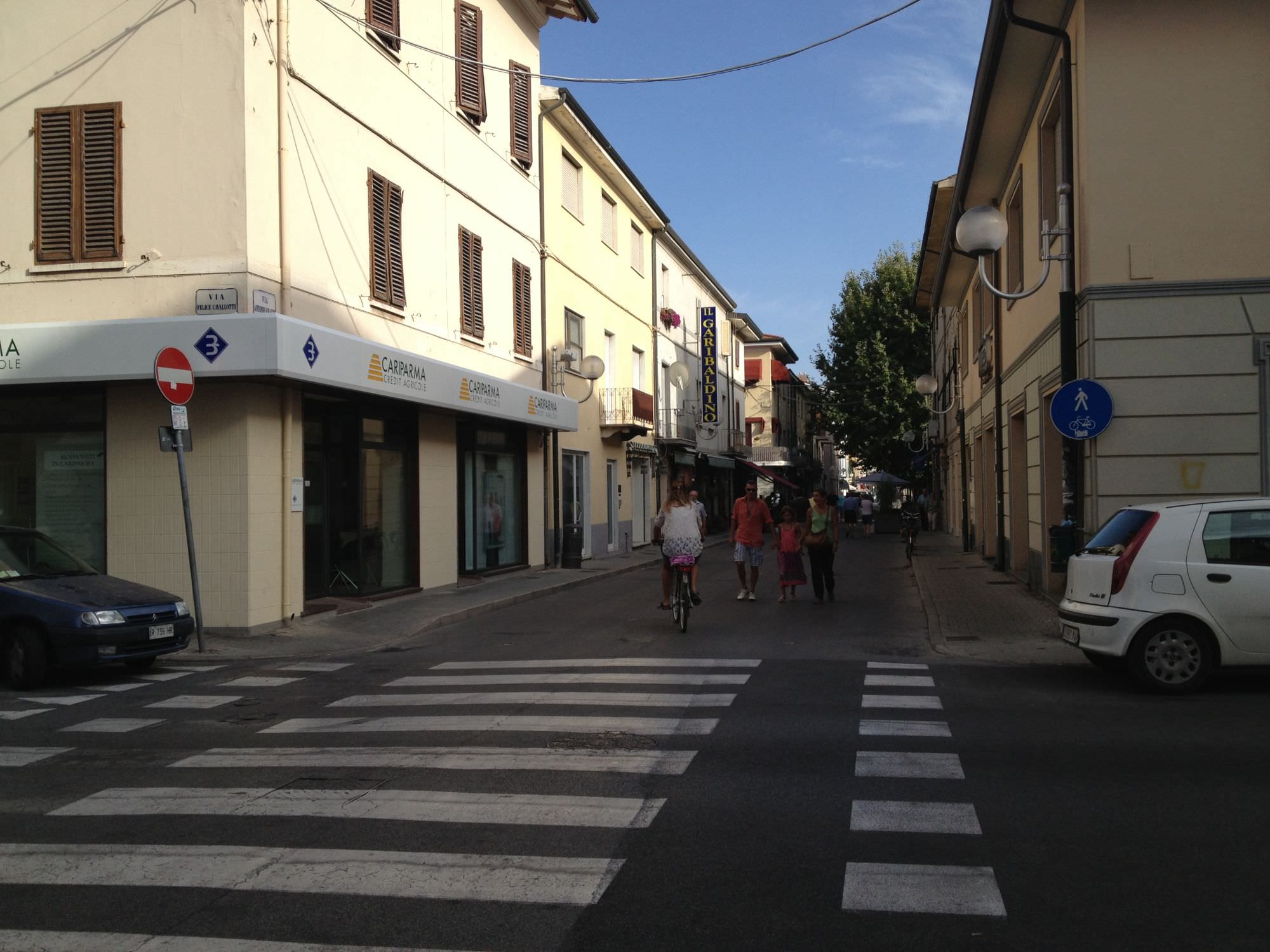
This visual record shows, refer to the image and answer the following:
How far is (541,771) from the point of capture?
251 inches

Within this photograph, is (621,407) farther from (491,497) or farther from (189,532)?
(189,532)

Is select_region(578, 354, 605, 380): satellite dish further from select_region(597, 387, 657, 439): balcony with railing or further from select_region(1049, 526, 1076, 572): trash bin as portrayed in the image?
select_region(1049, 526, 1076, 572): trash bin

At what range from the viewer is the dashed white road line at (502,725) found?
24.6 ft

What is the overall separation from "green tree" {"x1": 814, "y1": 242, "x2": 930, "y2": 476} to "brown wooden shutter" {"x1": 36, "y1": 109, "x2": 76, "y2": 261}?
3841 centimetres

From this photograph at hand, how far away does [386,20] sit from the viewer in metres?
16.2

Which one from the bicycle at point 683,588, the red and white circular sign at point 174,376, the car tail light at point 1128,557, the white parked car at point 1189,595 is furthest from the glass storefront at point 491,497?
the white parked car at point 1189,595

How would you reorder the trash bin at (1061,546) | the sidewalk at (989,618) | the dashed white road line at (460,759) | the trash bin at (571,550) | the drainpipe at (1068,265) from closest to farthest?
the dashed white road line at (460,759) < the sidewalk at (989,618) < the trash bin at (1061,546) < the drainpipe at (1068,265) < the trash bin at (571,550)

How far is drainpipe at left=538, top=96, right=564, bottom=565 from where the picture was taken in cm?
2320

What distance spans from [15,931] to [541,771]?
2.83 m

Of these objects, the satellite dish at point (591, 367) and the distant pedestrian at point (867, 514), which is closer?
the satellite dish at point (591, 367)

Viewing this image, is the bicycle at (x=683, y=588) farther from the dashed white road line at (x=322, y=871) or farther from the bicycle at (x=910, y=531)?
the bicycle at (x=910, y=531)

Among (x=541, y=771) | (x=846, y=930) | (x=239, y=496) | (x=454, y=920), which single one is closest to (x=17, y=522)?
(x=239, y=496)

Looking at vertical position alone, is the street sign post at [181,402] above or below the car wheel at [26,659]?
above

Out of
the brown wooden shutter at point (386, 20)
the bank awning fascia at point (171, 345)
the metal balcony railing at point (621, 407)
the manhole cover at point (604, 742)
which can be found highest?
the brown wooden shutter at point (386, 20)
